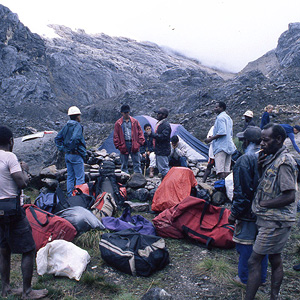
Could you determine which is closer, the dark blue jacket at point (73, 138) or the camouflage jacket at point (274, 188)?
the camouflage jacket at point (274, 188)

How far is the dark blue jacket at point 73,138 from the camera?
5.71 m

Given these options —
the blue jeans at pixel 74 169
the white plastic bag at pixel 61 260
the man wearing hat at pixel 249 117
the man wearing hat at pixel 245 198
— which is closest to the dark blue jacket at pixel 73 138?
the blue jeans at pixel 74 169

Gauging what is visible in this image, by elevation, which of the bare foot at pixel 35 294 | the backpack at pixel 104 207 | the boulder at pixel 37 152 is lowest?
the boulder at pixel 37 152

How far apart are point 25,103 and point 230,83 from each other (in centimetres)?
2177

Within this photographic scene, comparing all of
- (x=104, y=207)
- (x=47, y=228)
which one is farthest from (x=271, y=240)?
(x=104, y=207)

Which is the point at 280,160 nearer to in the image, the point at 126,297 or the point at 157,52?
the point at 126,297

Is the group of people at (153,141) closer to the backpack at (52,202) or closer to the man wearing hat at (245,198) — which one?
the backpack at (52,202)

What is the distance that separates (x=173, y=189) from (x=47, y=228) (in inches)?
96.8

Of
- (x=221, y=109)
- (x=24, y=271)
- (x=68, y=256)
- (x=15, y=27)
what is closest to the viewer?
(x=24, y=271)

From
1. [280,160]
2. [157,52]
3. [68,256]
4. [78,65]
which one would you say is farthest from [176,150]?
[157,52]

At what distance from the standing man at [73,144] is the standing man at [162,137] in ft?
5.33

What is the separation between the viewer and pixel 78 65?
46.2 metres

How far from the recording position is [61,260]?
3395 millimetres

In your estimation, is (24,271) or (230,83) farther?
(230,83)
